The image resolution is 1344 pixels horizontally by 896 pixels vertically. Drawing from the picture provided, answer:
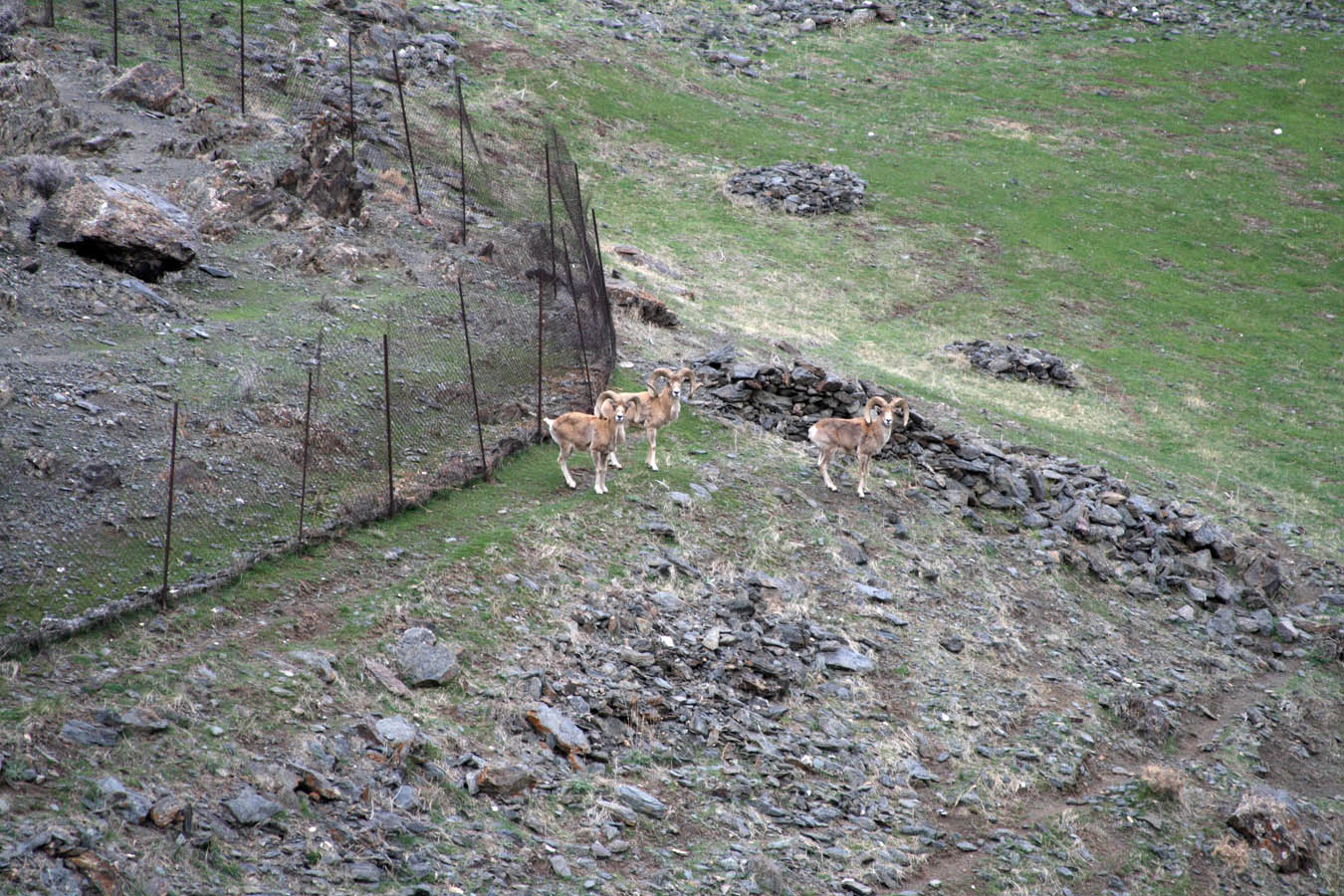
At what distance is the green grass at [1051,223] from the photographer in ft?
100

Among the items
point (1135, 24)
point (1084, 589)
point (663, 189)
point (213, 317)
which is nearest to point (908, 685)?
point (1084, 589)

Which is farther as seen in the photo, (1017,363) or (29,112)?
(1017,363)

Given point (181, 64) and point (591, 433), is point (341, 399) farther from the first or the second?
point (181, 64)

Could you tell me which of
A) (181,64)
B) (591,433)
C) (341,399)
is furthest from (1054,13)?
(341,399)

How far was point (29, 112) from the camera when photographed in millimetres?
24391

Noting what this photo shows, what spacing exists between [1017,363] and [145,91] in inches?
1003

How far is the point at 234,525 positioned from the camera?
13.0 meters

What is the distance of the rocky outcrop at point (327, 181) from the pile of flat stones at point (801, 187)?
21419mm

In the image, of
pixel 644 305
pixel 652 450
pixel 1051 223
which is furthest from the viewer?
pixel 1051 223

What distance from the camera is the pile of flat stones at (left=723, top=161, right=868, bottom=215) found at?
44.4m

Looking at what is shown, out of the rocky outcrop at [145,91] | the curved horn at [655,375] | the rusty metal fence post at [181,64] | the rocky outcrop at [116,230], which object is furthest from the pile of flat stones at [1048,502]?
the rusty metal fence post at [181,64]

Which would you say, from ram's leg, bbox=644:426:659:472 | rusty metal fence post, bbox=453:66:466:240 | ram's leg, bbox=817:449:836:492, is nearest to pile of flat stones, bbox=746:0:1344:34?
rusty metal fence post, bbox=453:66:466:240

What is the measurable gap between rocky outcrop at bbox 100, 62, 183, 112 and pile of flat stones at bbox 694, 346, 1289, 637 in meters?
16.4

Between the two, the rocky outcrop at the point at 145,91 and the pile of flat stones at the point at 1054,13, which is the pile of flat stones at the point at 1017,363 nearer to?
the rocky outcrop at the point at 145,91
